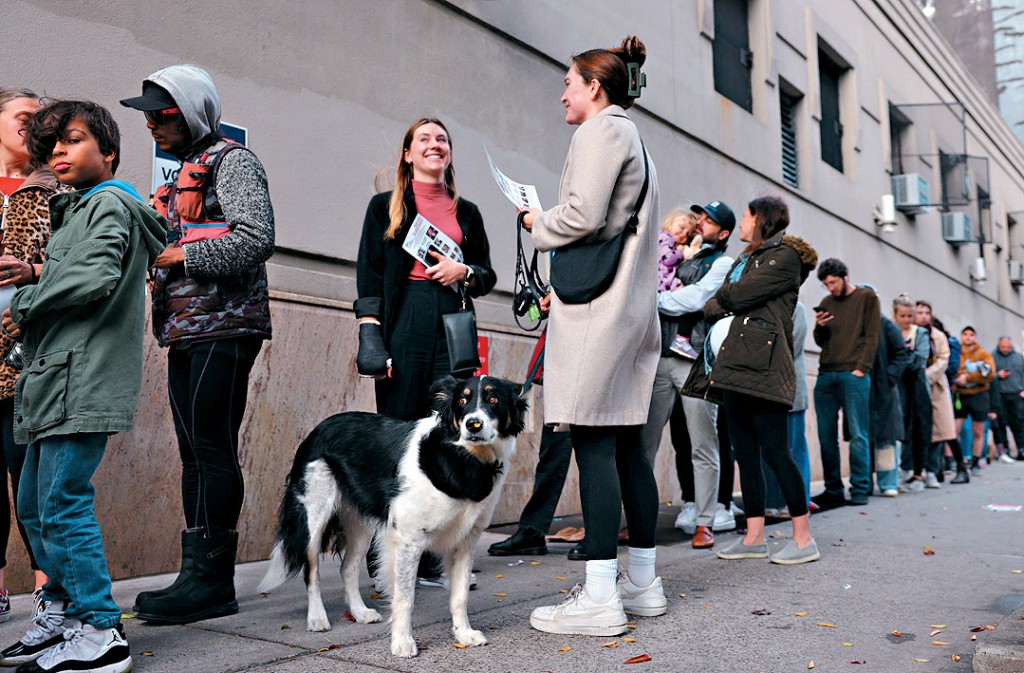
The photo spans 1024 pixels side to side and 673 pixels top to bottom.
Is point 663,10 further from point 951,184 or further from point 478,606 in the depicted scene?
point 951,184

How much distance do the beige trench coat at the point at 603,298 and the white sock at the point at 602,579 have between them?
0.52m

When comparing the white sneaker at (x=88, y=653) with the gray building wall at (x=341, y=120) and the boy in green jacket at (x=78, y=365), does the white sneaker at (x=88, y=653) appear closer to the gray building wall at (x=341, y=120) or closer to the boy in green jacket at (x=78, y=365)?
the boy in green jacket at (x=78, y=365)

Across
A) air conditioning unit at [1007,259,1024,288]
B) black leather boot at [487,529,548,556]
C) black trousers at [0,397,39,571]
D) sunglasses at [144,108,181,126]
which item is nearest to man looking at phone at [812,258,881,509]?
black leather boot at [487,529,548,556]

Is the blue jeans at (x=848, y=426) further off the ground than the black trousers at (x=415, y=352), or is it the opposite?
the black trousers at (x=415, y=352)

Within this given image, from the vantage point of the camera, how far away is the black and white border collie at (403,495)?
10.6 feet

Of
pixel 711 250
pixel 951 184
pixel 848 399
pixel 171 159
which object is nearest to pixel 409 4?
pixel 171 159

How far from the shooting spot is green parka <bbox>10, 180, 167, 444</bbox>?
2727 millimetres

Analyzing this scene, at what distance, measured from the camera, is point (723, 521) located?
244 inches

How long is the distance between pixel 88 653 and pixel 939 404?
10142 millimetres

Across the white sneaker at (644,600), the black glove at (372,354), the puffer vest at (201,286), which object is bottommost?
the white sneaker at (644,600)

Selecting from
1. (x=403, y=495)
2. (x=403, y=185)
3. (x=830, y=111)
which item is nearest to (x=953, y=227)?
(x=830, y=111)

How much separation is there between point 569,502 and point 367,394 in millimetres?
2306

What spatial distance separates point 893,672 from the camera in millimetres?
2920

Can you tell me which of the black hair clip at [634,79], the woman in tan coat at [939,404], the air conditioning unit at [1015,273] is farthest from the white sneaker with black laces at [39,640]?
the air conditioning unit at [1015,273]
